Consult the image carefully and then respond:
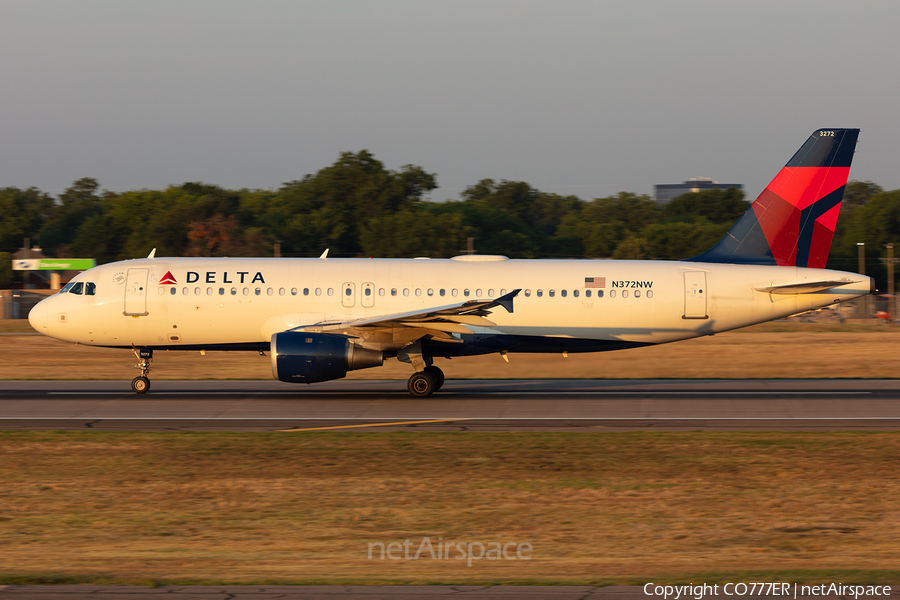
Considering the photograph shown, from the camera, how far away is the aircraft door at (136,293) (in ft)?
81.5

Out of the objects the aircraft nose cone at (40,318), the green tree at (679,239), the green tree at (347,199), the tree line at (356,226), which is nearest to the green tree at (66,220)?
the tree line at (356,226)

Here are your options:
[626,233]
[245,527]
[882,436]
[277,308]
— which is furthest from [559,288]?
[626,233]

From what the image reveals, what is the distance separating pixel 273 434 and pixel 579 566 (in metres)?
9.96

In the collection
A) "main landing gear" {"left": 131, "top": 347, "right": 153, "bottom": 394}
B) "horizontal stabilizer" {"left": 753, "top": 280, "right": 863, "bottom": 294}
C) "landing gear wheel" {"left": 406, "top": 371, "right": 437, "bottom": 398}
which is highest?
"horizontal stabilizer" {"left": 753, "top": 280, "right": 863, "bottom": 294}

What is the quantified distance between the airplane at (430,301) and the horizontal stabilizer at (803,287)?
4 cm

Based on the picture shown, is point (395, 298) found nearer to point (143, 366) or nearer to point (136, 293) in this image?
point (136, 293)

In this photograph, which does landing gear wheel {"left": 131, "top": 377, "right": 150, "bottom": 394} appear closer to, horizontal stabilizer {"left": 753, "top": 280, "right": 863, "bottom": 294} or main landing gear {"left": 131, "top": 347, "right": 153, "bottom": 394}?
main landing gear {"left": 131, "top": 347, "right": 153, "bottom": 394}

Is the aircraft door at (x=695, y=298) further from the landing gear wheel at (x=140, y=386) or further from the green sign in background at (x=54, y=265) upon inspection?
the green sign in background at (x=54, y=265)

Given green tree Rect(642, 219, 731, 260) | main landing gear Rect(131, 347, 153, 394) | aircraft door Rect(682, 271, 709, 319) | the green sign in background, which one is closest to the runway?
main landing gear Rect(131, 347, 153, 394)

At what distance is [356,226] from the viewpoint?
83.6 metres

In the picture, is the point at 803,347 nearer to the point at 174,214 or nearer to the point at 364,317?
the point at 364,317

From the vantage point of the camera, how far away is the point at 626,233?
299ft

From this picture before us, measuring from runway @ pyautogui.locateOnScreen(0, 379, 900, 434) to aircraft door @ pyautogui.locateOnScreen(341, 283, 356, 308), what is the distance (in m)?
2.60

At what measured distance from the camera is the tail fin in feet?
86.0
